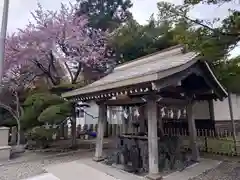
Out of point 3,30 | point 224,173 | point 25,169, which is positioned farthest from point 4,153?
point 224,173

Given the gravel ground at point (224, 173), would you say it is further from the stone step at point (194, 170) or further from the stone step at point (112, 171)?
the stone step at point (112, 171)

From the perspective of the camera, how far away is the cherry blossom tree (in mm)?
10219

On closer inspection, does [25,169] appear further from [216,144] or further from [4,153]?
[216,144]

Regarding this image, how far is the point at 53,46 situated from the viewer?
10.4 metres

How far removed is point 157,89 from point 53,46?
739 centimetres

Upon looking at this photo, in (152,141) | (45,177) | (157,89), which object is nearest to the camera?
(157,89)

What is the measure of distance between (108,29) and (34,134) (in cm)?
838

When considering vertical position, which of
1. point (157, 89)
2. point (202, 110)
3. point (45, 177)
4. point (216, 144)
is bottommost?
point (45, 177)

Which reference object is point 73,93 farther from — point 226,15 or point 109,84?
point 226,15

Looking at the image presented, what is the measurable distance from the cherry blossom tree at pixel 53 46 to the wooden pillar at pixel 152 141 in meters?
6.46

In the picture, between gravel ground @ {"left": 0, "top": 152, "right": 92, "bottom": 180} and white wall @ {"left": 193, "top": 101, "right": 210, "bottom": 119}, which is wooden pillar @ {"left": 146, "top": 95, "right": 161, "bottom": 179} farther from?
white wall @ {"left": 193, "top": 101, "right": 210, "bottom": 119}

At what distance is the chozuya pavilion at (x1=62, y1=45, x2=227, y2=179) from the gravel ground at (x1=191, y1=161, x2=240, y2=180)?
2.91 ft

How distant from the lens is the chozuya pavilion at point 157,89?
495cm

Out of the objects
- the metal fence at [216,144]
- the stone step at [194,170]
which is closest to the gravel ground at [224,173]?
the stone step at [194,170]
